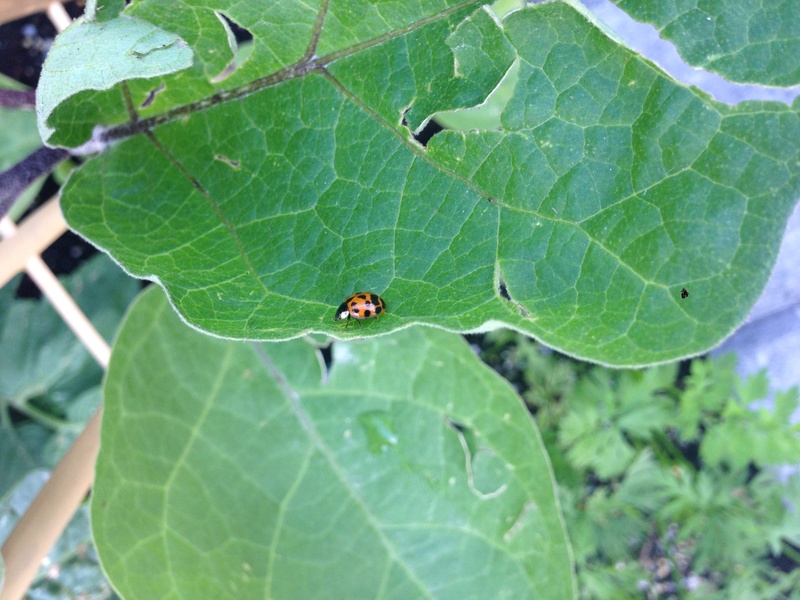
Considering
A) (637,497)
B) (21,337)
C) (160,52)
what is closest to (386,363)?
(160,52)

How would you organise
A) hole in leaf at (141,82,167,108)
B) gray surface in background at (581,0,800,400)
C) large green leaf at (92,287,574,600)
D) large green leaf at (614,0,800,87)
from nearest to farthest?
large green leaf at (614,0,800,87) → hole in leaf at (141,82,167,108) → large green leaf at (92,287,574,600) → gray surface in background at (581,0,800,400)

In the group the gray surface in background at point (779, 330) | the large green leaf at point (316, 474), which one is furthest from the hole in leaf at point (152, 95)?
the gray surface in background at point (779, 330)

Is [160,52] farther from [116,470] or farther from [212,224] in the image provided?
[116,470]

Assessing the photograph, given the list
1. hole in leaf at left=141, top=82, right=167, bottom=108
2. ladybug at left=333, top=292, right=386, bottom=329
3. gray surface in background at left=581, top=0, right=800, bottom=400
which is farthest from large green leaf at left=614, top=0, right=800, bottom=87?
gray surface in background at left=581, top=0, right=800, bottom=400

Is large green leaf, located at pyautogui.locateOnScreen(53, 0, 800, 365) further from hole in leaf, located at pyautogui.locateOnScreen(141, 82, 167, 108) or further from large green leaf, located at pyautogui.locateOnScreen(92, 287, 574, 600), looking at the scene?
large green leaf, located at pyautogui.locateOnScreen(92, 287, 574, 600)

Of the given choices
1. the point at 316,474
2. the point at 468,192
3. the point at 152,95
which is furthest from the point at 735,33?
the point at 316,474
